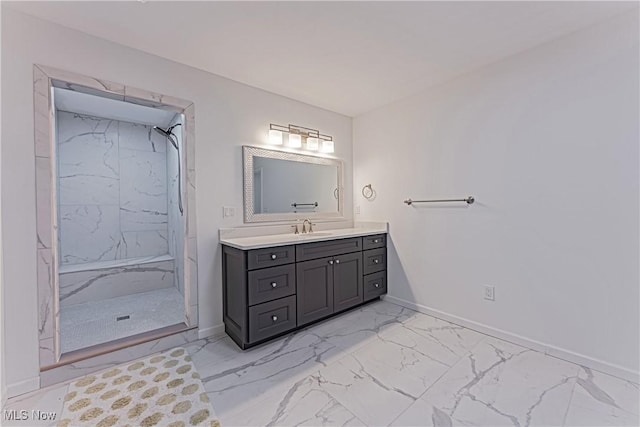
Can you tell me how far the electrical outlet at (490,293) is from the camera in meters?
2.35

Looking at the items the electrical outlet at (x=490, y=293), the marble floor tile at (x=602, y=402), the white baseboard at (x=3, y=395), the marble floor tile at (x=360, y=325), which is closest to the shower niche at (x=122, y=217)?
the white baseboard at (x=3, y=395)

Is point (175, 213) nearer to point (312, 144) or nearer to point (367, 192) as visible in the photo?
point (312, 144)

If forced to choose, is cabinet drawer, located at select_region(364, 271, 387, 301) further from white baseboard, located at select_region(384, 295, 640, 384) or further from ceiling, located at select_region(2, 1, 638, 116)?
ceiling, located at select_region(2, 1, 638, 116)

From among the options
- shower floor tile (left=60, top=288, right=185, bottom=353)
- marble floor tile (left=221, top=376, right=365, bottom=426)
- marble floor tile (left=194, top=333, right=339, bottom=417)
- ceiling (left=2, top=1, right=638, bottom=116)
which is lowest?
marble floor tile (left=221, top=376, right=365, bottom=426)

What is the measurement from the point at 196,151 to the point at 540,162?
8.79ft

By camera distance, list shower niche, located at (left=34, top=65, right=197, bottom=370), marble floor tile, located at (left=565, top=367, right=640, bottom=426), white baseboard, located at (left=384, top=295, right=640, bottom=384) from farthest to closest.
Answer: shower niche, located at (left=34, top=65, right=197, bottom=370), white baseboard, located at (left=384, top=295, right=640, bottom=384), marble floor tile, located at (left=565, top=367, right=640, bottom=426)

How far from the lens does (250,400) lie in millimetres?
1606

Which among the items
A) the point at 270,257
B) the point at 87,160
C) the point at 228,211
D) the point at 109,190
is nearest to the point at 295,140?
the point at 228,211

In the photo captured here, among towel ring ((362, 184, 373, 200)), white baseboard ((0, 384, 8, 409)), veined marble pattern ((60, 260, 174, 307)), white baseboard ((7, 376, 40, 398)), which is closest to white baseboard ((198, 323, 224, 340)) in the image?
white baseboard ((7, 376, 40, 398))

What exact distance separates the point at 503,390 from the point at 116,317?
3.23 m

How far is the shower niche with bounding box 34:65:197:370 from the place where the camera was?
7.54 feet

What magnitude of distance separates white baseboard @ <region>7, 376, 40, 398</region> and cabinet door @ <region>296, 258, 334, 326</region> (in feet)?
5.62

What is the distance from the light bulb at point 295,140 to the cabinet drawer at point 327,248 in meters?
1.09

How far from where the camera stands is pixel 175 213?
3607 mm
